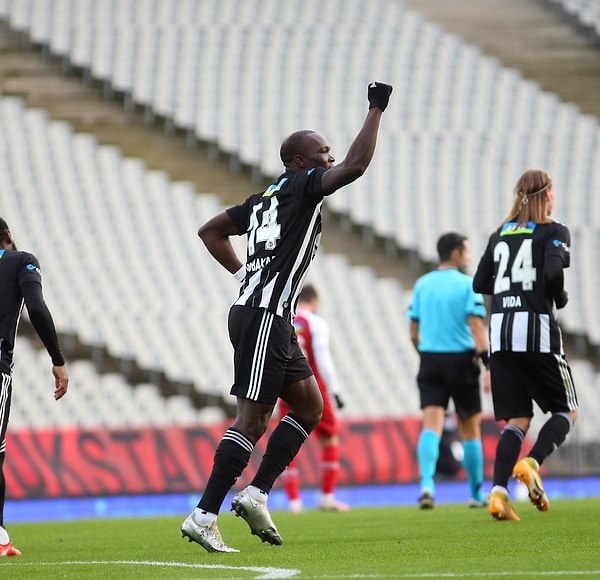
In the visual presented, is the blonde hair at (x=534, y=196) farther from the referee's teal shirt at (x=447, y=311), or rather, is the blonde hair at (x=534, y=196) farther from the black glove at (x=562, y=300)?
the referee's teal shirt at (x=447, y=311)

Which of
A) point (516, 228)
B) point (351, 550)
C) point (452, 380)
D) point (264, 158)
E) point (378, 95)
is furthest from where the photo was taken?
point (264, 158)

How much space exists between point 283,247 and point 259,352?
1.67ft

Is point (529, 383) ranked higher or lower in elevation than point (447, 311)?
lower

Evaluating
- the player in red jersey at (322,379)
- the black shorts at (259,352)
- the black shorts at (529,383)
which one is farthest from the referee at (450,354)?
the black shorts at (259,352)

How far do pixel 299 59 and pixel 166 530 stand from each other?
15.1 meters

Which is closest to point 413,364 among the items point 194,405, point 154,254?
point 194,405

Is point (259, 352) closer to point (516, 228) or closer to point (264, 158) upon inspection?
point (516, 228)

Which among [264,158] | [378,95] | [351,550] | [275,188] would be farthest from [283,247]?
[264,158]

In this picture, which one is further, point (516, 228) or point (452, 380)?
point (452, 380)

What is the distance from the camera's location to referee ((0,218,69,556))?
19.0 feet

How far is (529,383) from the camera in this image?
22.5ft

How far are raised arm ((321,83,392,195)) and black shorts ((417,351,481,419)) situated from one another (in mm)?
3844

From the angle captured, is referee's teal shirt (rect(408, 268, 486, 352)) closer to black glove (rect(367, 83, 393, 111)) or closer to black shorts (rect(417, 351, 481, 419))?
black shorts (rect(417, 351, 481, 419))

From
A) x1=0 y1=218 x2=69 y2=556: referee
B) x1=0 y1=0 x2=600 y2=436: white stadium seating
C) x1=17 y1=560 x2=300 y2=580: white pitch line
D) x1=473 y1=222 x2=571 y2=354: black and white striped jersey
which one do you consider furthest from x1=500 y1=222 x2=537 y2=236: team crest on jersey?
x1=0 y1=0 x2=600 y2=436: white stadium seating
